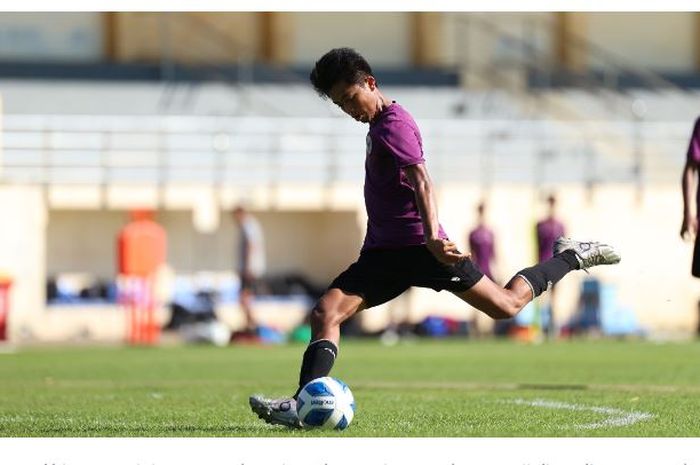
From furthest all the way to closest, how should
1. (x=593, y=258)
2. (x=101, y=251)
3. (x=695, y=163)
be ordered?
1. (x=101, y=251)
2. (x=695, y=163)
3. (x=593, y=258)

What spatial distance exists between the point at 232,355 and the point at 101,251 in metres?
11.8

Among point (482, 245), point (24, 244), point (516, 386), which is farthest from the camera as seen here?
point (24, 244)

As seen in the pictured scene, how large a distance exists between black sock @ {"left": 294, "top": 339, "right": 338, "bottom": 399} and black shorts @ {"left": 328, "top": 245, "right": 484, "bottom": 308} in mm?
321

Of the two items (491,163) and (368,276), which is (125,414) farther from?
(491,163)

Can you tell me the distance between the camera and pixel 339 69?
850 cm

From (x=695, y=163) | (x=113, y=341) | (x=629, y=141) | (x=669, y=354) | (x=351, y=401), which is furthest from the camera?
(x=629, y=141)

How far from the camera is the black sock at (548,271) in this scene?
9469mm

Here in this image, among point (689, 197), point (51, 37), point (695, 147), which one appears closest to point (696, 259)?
point (689, 197)

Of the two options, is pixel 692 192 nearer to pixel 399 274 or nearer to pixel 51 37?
pixel 399 274

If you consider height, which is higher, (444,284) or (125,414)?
(444,284)

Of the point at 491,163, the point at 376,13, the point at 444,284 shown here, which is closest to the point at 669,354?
the point at 444,284

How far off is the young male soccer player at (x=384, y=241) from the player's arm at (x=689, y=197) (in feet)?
8.74

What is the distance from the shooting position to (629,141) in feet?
115

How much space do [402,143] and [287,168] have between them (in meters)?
24.2
